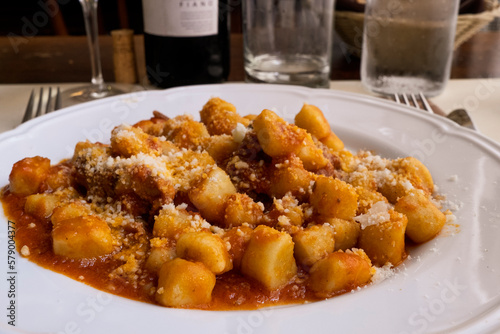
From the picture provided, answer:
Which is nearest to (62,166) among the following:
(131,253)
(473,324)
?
(131,253)

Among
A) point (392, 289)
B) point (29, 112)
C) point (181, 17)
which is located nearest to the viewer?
point (392, 289)

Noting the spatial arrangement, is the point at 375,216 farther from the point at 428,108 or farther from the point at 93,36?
the point at 93,36

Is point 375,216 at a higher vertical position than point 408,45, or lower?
lower

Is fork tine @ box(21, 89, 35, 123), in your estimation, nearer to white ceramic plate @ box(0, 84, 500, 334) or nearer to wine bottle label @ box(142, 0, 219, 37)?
white ceramic plate @ box(0, 84, 500, 334)

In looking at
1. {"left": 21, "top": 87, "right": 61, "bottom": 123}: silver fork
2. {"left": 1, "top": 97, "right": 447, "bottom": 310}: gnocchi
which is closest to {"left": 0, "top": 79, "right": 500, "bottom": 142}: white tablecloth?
{"left": 21, "top": 87, "right": 61, "bottom": 123}: silver fork

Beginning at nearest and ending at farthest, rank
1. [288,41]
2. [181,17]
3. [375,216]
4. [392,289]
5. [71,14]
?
1. [392,289]
2. [375,216]
3. [181,17]
4. [288,41]
5. [71,14]

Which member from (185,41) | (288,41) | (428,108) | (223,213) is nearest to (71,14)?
(185,41)

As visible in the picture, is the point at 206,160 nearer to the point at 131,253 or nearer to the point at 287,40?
the point at 131,253
